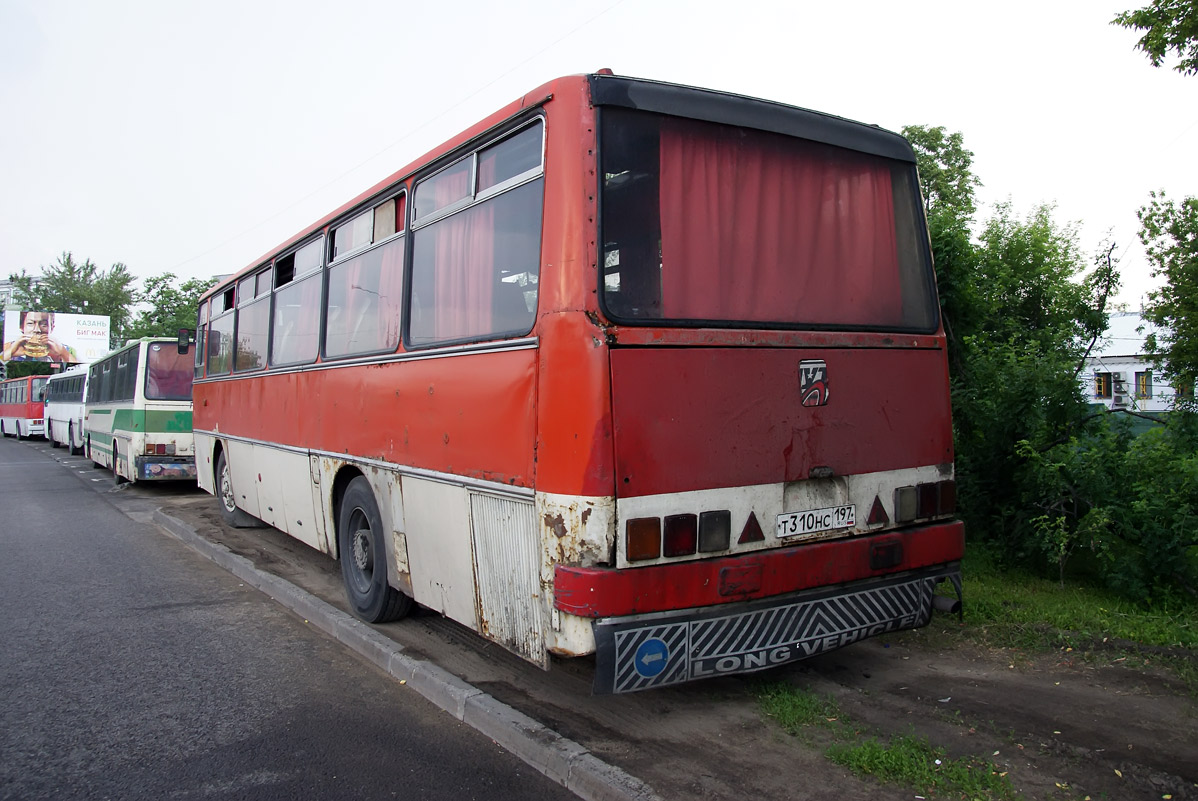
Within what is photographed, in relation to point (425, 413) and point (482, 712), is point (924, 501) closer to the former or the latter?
point (482, 712)

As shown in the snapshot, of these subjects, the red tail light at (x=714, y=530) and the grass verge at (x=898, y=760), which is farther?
the red tail light at (x=714, y=530)

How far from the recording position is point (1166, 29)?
9.16 metres

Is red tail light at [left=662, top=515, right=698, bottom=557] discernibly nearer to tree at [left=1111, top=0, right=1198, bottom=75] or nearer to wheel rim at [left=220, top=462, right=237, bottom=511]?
wheel rim at [left=220, top=462, right=237, bottom=511]

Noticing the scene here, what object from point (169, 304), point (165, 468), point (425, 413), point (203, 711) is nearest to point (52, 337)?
point (169, 304)

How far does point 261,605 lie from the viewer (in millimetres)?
6676

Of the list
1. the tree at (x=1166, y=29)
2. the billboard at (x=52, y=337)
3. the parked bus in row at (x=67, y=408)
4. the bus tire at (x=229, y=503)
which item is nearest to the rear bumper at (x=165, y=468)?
the bus tire at (x=229, y=503)

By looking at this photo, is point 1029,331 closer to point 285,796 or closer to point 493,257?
A: point 493,257

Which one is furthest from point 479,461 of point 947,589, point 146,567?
point 146,567

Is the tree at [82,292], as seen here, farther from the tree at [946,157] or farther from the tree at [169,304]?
the tree at [946,157]

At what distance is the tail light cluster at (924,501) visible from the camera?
14.3 feet

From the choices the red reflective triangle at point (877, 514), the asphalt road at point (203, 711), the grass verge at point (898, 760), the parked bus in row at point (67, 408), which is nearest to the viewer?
the grass verge at point (898, 760)

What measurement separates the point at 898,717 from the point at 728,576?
1208mm

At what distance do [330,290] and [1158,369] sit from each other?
7.70 meters

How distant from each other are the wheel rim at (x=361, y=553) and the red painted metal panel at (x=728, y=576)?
107 inches
